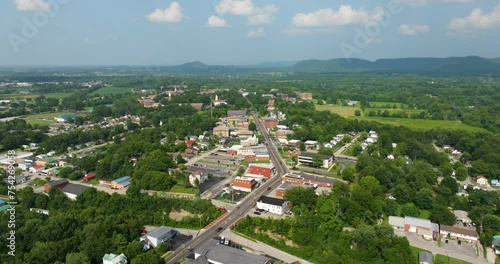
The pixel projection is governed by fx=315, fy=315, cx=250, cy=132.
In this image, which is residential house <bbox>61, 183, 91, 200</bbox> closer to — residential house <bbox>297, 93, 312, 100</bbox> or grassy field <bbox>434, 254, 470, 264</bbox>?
grassy field <bbox>434, 254, 470, 264</bbox>

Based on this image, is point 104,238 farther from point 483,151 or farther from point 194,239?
point 483,151

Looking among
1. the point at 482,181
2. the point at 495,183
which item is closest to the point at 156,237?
the point at 482,181

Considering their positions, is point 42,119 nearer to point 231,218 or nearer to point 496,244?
point 231,218

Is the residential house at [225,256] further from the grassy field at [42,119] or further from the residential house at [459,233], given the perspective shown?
the grassy field at [42,119]

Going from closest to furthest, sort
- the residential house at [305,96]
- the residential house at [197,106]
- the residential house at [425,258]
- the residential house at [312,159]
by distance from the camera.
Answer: the residential house at [425,258] → the residential house at [312,159] → the residential house at [197,106] → the residential house at [305,96]

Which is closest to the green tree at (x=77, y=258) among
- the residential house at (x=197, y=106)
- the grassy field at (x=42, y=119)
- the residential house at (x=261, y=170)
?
the residential house at (x=261, y=170)
